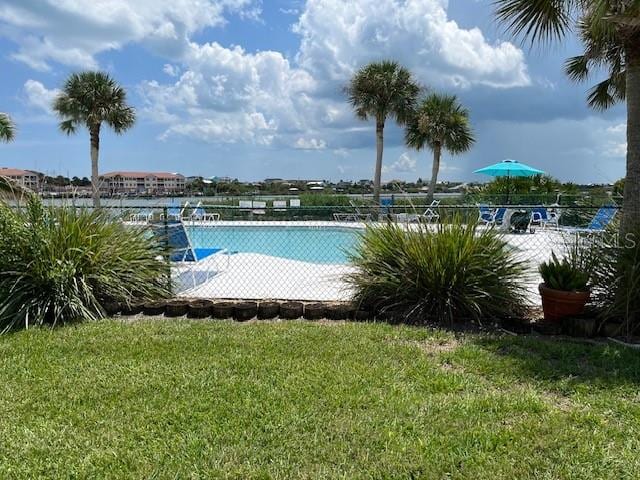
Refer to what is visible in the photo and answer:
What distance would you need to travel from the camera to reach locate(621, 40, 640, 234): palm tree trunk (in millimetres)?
4961

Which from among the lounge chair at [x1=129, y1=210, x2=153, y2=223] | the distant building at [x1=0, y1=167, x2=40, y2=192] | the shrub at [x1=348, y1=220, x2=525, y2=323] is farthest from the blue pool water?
the shrub at [x1=348, y1=220, x2=525, y2=323]

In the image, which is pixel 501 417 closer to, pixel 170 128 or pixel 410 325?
pixel 410 325

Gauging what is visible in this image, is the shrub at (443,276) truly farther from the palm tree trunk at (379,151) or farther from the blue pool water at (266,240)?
the palm tree trunk at (379,151)

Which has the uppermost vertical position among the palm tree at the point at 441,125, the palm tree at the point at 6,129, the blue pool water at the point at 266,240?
the palm tree at the point at 441,125

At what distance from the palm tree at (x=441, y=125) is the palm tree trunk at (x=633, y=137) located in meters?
17.7

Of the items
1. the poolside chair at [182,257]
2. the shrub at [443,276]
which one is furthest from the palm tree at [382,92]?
the shrub at [443,276]

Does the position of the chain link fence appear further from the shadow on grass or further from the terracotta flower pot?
the shadow on grass

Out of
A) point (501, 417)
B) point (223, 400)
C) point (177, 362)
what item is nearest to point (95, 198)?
point (177, 362)

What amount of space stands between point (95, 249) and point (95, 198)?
96 centimetres

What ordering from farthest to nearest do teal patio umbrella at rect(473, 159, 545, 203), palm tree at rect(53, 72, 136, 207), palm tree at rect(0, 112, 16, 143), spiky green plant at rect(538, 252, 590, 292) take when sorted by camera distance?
palm tree at rect(53, 72, 136, 207) → teal patio umbrella at rect(473, 159, 545, 203) → palm tree at rect(0, 112, 16, 143) → spiky green plant at rect(538, 252, 590, 292)

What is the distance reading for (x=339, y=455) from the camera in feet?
7.99

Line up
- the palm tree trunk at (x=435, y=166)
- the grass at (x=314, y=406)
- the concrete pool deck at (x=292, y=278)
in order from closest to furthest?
the grass at (x=314, y=406), the concrete pool deck at (x=292, y=278), the palm tree trunk at (x=435, y=166)

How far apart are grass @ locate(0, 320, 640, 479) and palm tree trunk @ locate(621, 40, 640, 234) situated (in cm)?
162

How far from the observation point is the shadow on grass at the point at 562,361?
3.44 metres
